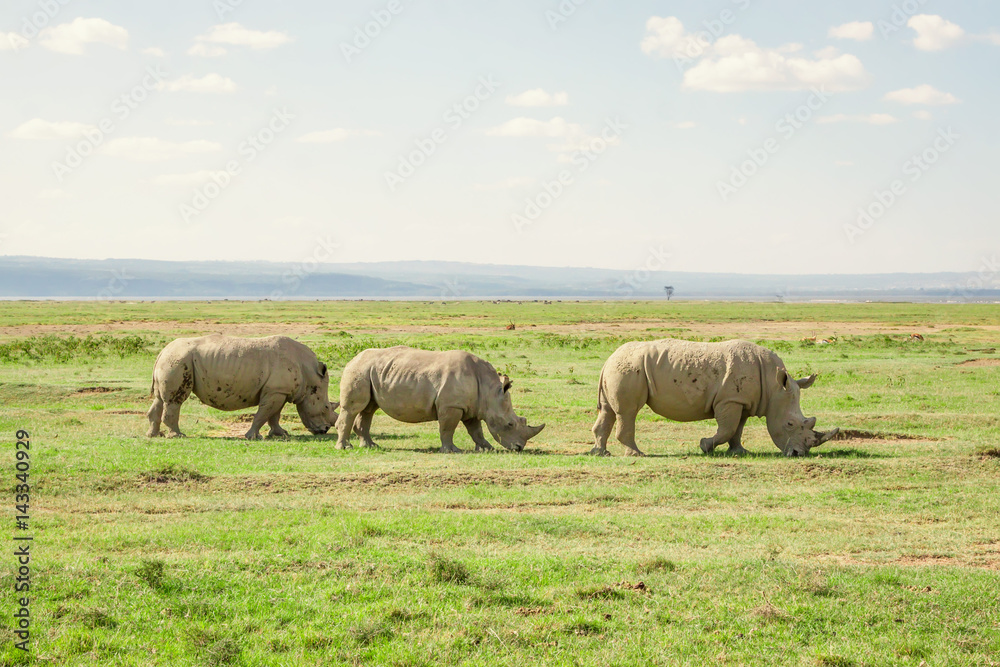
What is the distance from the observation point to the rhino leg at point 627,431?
18875 mm

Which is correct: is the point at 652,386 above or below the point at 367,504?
above

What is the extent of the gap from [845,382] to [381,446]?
17.4m

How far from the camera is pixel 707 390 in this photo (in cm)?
1881

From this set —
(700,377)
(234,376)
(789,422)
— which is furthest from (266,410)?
(789,422)

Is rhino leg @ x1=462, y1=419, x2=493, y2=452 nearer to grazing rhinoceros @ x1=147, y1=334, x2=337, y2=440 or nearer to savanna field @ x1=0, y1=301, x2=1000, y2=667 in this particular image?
savanna field @ x1=0, y1=301, x2=1000, y2=667

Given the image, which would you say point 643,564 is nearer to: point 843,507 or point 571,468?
point 843,507

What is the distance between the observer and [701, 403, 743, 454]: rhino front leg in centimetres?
1856

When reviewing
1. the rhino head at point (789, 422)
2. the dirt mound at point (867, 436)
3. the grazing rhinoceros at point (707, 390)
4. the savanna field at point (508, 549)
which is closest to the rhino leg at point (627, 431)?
the grazing rhinoceros at point (707, 390)

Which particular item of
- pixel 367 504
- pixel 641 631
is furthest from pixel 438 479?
pixel 641 631

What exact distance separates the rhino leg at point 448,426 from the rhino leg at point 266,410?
4111mm

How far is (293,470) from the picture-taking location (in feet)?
53.7

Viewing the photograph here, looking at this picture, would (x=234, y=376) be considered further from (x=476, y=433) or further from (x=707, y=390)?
(x=707, y=390)

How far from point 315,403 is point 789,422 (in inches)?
400

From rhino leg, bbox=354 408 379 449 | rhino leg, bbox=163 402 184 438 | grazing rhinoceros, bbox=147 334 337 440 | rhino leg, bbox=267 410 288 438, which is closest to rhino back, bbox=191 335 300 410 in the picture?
grazing rhinoceros, bbox=147 334 337 440
